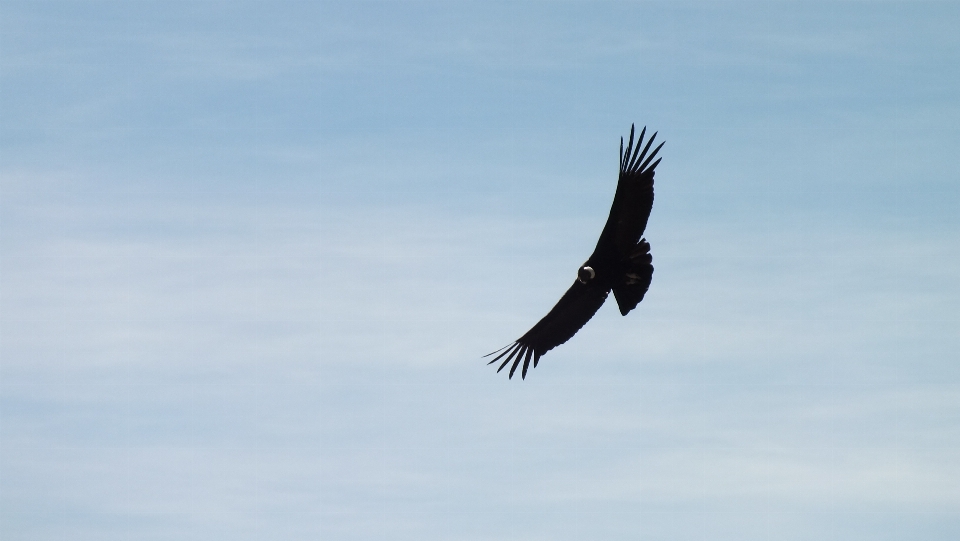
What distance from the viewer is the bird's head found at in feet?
92.2

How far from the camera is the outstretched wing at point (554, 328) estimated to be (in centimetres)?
2973

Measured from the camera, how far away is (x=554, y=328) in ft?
99.1

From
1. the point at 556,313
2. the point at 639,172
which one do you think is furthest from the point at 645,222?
the point at 556,313

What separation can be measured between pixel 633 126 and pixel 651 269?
282 cm

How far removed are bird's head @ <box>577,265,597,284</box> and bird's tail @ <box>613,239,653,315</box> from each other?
1.66ft

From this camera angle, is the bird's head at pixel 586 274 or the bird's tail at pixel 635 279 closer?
the bird's tail at pixel 635 279

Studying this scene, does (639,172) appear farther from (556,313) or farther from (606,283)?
(556,313)

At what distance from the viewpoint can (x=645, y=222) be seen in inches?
Answer: 1062

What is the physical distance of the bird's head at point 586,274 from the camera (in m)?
28.1

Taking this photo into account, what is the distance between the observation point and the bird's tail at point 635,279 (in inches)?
1079

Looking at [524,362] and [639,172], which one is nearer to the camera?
[639,172]

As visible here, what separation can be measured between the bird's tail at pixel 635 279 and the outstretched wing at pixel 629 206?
0.16m

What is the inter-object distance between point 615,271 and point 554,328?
2868 mm

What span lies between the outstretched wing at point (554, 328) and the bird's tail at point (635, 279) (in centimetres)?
165
